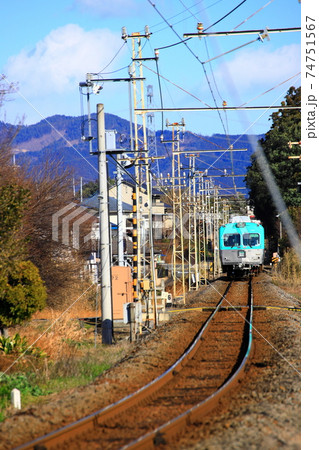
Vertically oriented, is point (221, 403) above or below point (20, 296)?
below

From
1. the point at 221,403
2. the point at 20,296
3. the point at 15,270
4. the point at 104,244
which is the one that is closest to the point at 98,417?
the point at 221,403

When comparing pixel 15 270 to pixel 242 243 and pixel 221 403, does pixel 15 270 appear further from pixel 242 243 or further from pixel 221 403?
pixel 242 243

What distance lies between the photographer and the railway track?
6.61m

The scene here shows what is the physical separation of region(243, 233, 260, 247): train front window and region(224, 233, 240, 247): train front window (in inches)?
16.2

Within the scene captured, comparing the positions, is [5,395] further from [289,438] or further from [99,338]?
[99,338]

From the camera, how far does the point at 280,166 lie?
206 feet

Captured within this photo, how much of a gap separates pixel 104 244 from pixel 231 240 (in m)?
22.4

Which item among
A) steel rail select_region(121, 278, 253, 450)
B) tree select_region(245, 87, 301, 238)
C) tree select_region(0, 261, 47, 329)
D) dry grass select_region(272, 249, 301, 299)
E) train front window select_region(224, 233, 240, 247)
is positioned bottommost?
dry grass select_region(272, 249, 301, 299)

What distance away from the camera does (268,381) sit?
9.55 m

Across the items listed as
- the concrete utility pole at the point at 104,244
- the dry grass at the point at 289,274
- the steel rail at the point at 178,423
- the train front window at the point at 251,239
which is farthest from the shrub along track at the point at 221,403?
the train front window at the point at 251,239

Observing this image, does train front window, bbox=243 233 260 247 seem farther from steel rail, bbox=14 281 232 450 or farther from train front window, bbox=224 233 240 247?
steel rail, bbox=14 281 232 450

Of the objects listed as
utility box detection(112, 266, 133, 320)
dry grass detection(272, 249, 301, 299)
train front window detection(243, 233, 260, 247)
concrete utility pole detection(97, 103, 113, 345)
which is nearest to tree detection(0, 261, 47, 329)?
concrete utility pole detection(97, 103, 113, 345)

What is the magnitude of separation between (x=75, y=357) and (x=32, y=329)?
6053 mm
